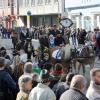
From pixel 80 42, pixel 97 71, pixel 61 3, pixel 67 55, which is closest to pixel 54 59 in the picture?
pixel 67 55

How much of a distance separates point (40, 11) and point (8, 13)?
1119cm

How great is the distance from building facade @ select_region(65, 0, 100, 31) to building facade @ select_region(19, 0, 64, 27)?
2635 mm

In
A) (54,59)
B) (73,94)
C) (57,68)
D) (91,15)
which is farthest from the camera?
(91,15)

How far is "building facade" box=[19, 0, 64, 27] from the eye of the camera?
55.6 m

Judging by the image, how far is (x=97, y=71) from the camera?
8.79 m

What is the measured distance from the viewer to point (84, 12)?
47.7m

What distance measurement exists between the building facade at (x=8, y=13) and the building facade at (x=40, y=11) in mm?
1564

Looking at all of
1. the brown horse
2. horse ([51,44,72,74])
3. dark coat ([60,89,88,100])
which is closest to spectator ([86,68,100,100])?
dark coat ([60,89,88,100])

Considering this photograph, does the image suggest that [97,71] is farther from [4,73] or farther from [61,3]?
[61,3]

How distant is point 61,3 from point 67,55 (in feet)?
111

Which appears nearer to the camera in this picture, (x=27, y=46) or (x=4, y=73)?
(x=4, y=73)

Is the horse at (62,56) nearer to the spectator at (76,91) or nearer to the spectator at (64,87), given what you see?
the spectator at (64,87)

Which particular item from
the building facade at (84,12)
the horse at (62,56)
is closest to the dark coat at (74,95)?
the horse at (62,56)

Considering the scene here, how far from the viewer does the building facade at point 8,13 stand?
67438 mm
